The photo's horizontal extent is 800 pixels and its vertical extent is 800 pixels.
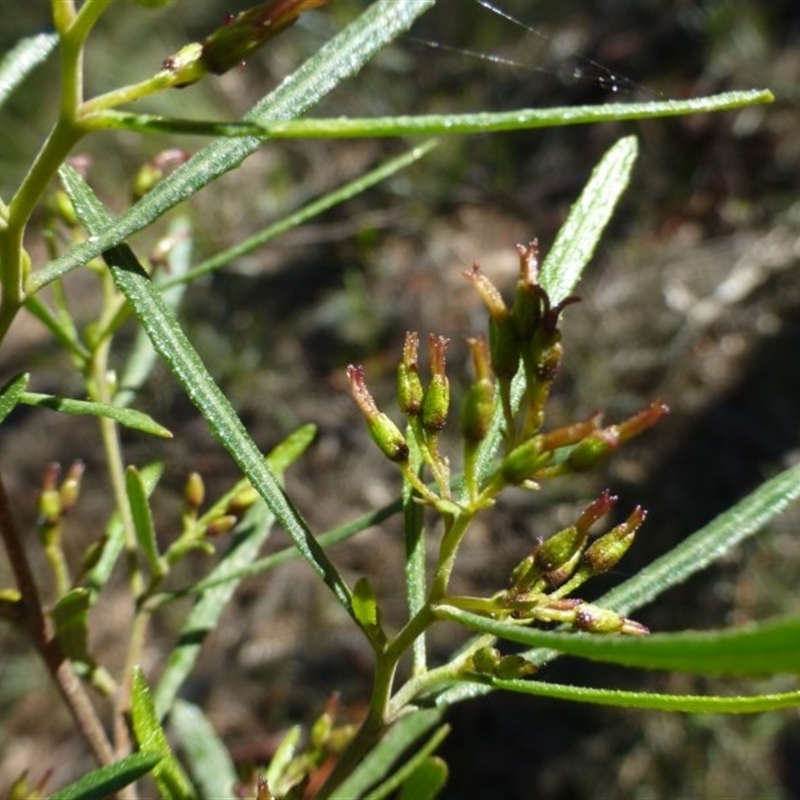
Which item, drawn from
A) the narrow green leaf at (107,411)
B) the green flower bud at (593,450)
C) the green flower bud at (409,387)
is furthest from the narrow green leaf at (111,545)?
the green flower bud at (593,450)

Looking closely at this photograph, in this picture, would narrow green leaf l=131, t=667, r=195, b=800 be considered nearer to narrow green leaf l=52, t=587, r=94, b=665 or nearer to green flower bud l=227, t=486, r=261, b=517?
narrow green leaf l=52, t=587, r=94, b=665

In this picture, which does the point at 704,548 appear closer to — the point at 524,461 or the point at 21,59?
the point at 524,461

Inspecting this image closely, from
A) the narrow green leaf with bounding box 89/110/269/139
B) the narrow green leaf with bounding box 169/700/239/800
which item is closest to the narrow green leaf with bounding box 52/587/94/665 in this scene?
the narrow green leaf with bounding box 169/700/239/800

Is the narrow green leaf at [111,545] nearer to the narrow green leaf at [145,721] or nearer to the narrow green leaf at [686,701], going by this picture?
the narrow green leaf at [145,721]

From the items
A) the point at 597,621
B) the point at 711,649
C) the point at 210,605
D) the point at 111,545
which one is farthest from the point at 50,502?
the point at 711,649

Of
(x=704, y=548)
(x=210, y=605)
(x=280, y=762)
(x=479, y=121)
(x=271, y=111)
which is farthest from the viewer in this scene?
(x=210, y=605)

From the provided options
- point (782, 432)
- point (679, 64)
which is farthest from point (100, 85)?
point (782, 432)
